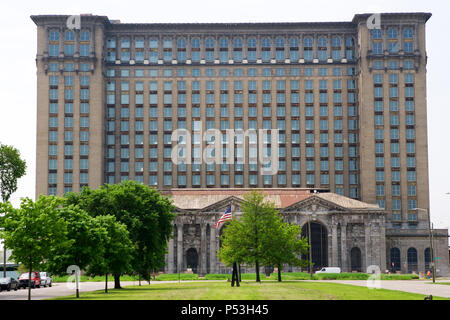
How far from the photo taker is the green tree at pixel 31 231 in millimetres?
53250

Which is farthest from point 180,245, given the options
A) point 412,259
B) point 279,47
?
point 279,47

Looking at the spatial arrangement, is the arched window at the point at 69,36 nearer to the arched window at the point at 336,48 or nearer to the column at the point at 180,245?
the column at the point at 180,245

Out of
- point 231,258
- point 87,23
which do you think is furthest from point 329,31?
point 231,258

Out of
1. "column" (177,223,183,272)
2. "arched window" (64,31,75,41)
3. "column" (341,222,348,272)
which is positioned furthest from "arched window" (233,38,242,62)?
"column" (341,222,348,272)

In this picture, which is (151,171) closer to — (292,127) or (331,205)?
(292,127)

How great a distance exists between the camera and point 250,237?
94.6 meters

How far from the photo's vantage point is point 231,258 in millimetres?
93375

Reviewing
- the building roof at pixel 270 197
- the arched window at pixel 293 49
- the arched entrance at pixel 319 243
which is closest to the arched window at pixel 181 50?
the arched window at pixel 293 49

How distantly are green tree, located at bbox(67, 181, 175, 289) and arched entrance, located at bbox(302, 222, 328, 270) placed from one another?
2531 inches

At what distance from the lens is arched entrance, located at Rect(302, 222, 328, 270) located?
142625 millimetres

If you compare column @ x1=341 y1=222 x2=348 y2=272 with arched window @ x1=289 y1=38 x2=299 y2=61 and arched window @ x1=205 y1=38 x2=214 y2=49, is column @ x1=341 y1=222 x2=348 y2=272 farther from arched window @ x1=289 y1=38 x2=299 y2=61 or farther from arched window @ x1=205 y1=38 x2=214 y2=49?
arched window @ x1=205 y1=38 x2=214 y2=49
